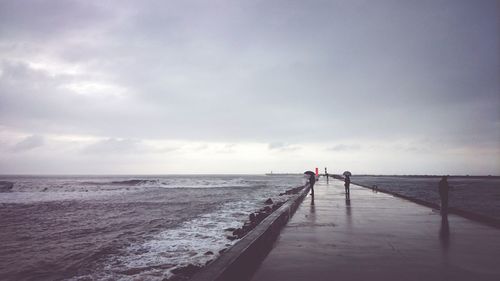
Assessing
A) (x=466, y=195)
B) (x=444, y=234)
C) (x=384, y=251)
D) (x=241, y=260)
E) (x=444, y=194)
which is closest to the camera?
(x=241, y=260)

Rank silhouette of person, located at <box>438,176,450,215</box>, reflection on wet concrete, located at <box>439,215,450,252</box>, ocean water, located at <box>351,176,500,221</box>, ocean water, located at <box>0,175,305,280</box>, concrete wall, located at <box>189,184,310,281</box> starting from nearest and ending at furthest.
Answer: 1. concrete wall, located at <box>189,184,310,281</box>
2. reflection on wet concrete, located at <box>439,215,450,252</box>
3. ocean water, located at <box>0,175,305,280</box>
4. silhouette of person, located at <box>438,176,450,215</box>
5. ocean water, located at <box>351,176,500,221</box>

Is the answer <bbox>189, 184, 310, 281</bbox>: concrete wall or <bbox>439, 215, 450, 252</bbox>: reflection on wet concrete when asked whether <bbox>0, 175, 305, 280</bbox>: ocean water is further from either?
<bbox>439, 215, 450, 252</bbox>: reflection on wet concrete

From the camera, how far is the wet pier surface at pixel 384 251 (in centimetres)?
533

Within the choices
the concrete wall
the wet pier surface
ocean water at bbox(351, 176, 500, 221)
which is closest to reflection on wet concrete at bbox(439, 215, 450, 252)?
the wet pier surface

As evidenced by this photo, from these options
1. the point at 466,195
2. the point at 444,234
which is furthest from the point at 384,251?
the point at 466,195

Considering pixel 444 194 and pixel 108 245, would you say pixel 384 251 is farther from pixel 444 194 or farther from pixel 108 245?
pixel 108 245

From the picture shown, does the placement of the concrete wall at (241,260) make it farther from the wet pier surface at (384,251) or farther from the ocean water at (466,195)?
the ocean water at (466,195)

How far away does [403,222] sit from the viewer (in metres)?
10.9

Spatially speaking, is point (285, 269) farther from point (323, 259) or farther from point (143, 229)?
point (143, 229)

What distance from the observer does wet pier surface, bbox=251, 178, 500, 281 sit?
17.5ft

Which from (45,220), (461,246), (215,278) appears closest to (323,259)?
(215,278)

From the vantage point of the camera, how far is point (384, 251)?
6.80 meters

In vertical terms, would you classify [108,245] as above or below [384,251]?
below

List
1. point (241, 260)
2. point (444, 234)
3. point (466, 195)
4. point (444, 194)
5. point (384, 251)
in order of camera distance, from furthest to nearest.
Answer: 1. point (466, 195)
2. point (444, 194)
3. point (444, 234)
4. point (384, 251)
5. point (241, 260)
